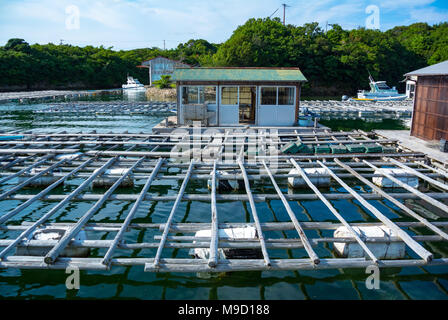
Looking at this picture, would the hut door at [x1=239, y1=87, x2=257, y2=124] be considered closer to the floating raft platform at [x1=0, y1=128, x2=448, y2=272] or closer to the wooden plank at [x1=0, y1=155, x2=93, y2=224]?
the floating raft platform at [x1=0, y1=128, x2=448, y2=272]

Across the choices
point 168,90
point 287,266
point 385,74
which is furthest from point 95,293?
point 385,74

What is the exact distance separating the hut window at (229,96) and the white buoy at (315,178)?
8.04 meters

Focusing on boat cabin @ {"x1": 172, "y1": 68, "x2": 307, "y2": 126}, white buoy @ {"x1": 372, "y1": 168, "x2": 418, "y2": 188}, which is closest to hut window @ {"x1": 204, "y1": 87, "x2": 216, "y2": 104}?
boat cabin @ {"x1": 172, "y1": 68, "x2": 307, "y2": 126}

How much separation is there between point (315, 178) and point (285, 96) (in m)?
8.19

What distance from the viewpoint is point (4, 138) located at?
15.6 metres

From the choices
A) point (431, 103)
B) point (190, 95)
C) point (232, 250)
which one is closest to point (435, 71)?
point (431, 103)

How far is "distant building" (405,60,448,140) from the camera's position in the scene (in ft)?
42.5

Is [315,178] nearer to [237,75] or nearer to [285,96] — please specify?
[285,96]

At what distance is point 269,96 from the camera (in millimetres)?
18109

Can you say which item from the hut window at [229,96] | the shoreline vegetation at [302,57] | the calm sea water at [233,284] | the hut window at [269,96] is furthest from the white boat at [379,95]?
the calm sea water at [233,284]

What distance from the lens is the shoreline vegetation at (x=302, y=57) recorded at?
185ft

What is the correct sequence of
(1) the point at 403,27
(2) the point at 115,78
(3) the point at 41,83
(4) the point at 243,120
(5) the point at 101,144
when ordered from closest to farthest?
1. (5) the point at 101,144
2. (4) the point at 243,120
3. (3) the point at 41,83
4. (2) the point at 115,78
5. (1) the point at 403,27
